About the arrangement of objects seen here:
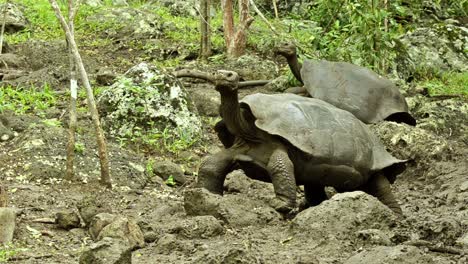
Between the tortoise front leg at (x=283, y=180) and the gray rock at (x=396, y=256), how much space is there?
5.29ft

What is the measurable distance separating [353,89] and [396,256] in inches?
178

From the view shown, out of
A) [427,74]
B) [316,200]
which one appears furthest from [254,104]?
[427,74]

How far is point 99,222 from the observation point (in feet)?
15.5

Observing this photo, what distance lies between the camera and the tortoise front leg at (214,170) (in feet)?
19.6

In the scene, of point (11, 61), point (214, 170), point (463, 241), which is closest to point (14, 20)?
point (11, 61)

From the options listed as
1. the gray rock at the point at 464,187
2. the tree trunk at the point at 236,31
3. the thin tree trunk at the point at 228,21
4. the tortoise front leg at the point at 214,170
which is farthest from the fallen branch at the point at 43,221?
the thin tree trunk at the point at 228,21

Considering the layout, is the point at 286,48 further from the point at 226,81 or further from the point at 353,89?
the point at 226,81

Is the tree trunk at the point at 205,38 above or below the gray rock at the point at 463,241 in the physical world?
below

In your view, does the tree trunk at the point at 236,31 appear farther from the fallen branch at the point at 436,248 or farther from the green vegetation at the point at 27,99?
the fallen branch at the point at 436,248

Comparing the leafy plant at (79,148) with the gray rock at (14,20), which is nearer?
the leafy plant at (79,148)

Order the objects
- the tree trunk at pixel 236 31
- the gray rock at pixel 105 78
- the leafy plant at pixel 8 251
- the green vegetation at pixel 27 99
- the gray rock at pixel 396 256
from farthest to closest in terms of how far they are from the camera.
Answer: the tree trunk at pixel 236 31, the gray rock at pixel 105 78, the green vegetation at pixel 27 99, the leafy plant at pixel 8 251, the gray rock at pixel 396 256

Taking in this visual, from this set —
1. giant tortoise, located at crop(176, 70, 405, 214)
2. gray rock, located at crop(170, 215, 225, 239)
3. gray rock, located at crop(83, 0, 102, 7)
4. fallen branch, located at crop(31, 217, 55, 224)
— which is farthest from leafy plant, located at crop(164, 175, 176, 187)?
gray rock, located at crop(83, 0, 102, 7)

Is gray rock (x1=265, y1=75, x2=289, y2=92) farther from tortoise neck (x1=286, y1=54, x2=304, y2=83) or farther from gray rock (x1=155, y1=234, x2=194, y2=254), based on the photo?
gray rock (x1=155, y1=234, x2=194, y2=254)

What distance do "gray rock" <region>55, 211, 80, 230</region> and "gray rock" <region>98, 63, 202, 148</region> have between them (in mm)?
2936
